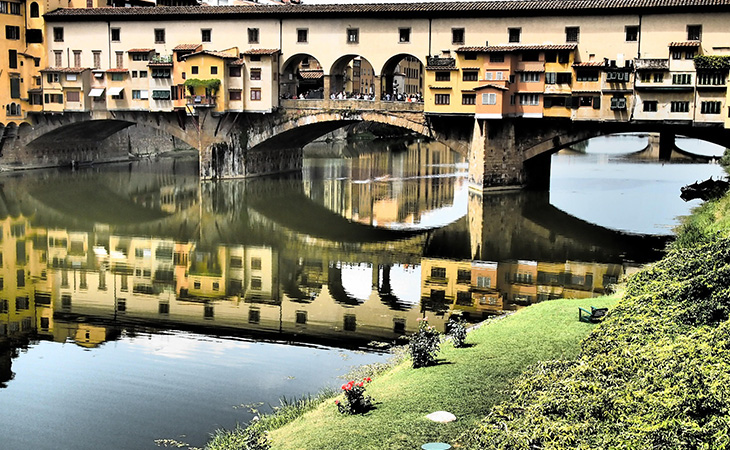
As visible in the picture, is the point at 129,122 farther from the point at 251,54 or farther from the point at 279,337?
the point at 279,337

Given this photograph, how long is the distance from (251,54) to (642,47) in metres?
20.4

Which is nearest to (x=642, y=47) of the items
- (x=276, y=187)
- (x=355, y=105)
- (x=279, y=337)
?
(x=355, y=105)

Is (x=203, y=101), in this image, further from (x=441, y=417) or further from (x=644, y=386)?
(x=644, y=386)

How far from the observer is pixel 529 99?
4566 cm

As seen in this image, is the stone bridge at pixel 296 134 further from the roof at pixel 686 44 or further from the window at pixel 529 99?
the roof at pixel 686 44

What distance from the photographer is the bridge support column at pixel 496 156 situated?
1799 inches

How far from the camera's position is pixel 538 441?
9203 mm

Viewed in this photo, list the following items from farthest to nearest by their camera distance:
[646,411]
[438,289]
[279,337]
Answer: [438,289] → [279,337] → [646,411]

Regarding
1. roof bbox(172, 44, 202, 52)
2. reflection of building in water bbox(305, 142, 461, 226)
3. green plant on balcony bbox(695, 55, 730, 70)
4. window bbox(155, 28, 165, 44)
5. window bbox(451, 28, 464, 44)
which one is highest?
window bbox(155, 28, 165, 44)

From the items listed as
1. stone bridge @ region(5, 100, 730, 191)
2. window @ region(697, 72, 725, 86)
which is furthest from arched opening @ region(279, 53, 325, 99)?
window @ region(697, 72, 725, 86)

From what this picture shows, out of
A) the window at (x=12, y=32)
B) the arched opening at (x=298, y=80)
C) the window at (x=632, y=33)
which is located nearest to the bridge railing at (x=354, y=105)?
the arched opening at (x=298, y=80)

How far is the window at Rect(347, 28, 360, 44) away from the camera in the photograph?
4909 centimetres

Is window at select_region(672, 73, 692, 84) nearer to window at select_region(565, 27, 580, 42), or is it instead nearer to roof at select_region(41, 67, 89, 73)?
window at select_region(565, 27, 580, 42)

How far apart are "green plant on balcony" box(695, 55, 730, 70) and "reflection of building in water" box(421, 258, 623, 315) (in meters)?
15.9
